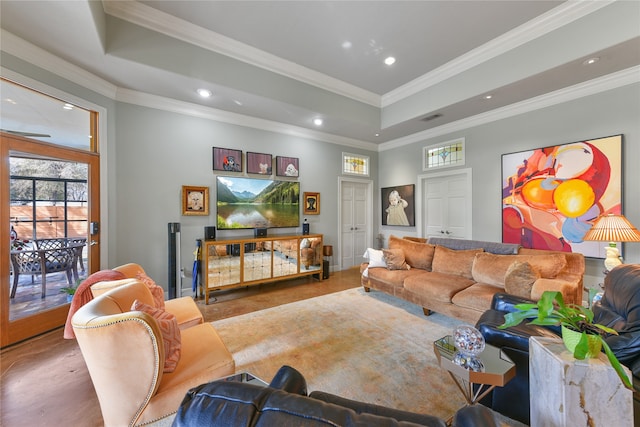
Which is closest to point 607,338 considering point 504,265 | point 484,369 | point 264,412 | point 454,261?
point 484,369

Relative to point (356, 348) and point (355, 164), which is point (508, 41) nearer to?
point (355, 164)

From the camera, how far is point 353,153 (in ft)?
18.6

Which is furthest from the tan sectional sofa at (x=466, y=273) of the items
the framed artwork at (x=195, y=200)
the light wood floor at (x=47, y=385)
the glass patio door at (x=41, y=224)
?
the glass patio door at (x=41, y=224)

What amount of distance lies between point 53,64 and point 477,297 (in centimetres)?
518

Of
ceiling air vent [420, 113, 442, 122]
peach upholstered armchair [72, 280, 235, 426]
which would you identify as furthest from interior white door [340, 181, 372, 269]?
peach upholstered armchair [72, 280, 235, 426]

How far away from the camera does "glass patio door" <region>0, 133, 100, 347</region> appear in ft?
7.66

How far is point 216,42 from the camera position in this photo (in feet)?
9.84

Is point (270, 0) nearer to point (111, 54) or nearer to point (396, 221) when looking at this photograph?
point (111, 54)

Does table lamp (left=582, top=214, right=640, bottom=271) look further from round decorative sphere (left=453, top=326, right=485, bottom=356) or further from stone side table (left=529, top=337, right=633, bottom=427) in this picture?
stone side table (left=529, top=337, right=633, bottom=427)

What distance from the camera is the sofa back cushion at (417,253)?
12.2 feet

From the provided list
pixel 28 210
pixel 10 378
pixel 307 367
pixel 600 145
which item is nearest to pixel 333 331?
pixel 307 367

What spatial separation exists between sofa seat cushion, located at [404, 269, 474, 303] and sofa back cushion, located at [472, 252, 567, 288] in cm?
21

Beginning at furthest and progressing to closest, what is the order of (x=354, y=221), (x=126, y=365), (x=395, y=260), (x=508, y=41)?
(x=354, y=221) < (x=395, y=260) < (x=508, y=41) < (x=126, y=365)

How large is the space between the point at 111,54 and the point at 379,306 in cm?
435
